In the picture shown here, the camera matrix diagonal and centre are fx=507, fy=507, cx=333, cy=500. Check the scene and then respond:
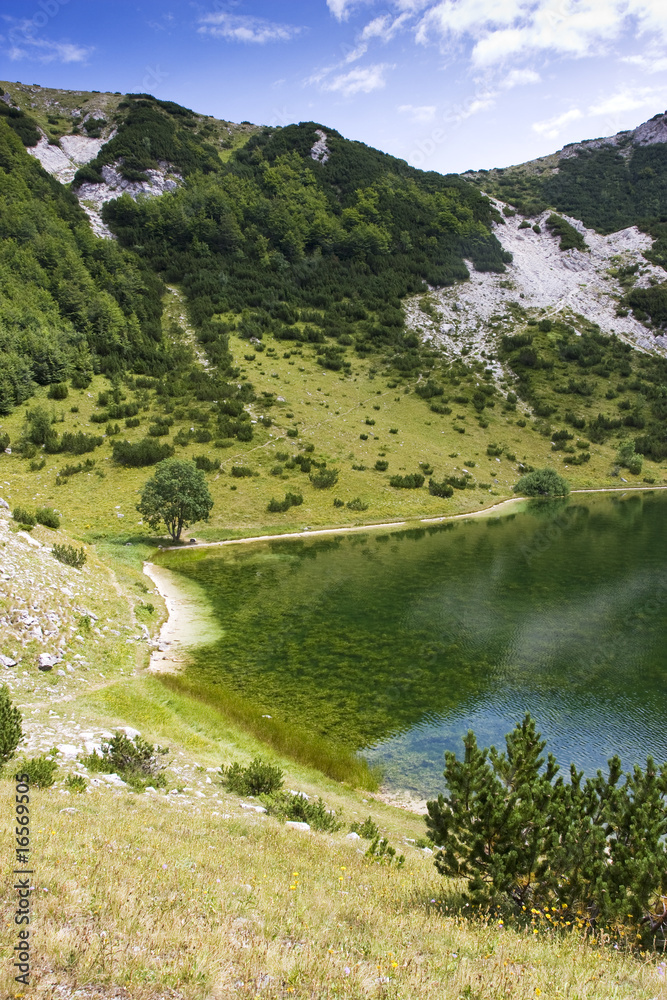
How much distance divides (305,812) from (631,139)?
236927 mm

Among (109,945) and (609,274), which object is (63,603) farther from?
(609,274)

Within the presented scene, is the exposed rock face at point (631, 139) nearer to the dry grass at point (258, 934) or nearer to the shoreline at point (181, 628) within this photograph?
the shoreline at point (181, 628)

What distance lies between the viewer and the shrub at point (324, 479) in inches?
2158

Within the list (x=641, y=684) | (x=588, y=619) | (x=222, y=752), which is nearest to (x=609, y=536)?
(x=588, y=619)

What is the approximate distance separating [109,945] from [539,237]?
14960cm

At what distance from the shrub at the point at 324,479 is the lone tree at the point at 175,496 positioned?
15.9 meters

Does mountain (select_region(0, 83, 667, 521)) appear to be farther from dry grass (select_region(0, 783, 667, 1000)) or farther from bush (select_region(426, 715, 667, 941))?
dry grass (select_region(0, 783, 667, 1000))

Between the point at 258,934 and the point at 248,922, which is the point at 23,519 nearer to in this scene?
the point at 248,922

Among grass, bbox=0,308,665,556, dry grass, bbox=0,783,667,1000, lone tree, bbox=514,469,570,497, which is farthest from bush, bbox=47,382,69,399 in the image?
dry grass, bbox=0,783,667,1000

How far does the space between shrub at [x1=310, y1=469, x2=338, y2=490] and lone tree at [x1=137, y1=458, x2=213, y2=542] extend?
1588cm

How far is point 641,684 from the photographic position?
19203 millimetres

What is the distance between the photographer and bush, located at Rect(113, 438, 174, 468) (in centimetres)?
5281

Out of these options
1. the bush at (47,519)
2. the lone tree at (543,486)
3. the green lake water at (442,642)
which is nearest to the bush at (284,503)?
the green lake water at (442,642)

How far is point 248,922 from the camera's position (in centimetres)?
586
